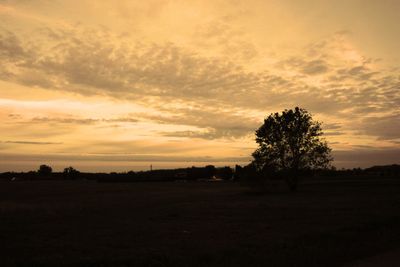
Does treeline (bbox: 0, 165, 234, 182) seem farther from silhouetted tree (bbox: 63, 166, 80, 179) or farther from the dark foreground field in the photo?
the dark foreground field

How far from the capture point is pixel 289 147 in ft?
213

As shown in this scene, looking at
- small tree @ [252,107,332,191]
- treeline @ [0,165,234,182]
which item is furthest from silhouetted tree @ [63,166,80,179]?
small tree @ [252,107,332,191]

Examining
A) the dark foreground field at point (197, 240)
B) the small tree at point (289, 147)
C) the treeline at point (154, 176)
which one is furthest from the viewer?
the treeline at point (154, 176)

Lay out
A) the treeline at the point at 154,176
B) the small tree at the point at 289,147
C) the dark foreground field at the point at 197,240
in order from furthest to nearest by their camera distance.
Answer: the treeline at the point at 154,176 < the small tree at the point at 289,147 < the dark foreground field at the point at 197,240

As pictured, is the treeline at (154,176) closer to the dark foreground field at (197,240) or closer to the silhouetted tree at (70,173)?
the silhouetted tree at (70,173)

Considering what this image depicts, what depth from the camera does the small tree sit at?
63.9 metres

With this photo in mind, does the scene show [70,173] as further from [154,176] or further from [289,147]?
[289,147]

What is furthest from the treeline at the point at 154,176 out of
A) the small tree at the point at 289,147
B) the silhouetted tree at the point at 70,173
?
the small tree at the point at 289,147

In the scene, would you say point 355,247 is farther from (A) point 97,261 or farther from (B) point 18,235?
(B) point 18,235

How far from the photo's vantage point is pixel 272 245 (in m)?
17.9

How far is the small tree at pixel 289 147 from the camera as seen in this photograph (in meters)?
63.9

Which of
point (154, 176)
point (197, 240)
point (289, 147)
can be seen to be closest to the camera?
point (197, 240)

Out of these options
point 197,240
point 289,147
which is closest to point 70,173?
point 289,147

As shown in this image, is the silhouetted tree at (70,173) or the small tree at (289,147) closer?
the small tree at (289,147)
